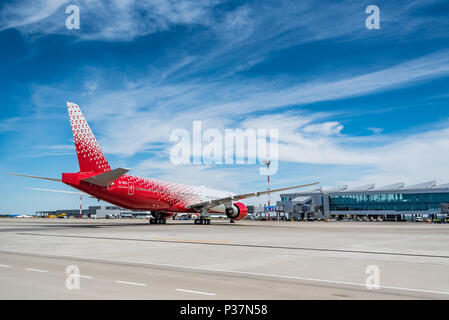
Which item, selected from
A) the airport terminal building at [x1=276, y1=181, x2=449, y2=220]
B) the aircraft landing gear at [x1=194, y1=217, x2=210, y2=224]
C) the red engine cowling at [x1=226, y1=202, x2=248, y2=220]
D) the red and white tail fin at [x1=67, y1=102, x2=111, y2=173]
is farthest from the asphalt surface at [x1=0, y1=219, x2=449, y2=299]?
the airport terminal building at [x1=276, y1=181, x2=449, y2=220]

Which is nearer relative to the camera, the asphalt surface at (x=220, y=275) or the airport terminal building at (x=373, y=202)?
the asphalt surface at (x=220, y=275)

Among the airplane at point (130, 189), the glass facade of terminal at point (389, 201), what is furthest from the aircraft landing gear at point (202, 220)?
the glass facade of terminal at point (389, 201)

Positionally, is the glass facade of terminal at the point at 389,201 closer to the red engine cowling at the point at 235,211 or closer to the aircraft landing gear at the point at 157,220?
the red engine cowling at the point at 235,211

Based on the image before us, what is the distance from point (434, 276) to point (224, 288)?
5.70 metres

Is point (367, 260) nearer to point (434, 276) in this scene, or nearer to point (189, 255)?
point (434, 276)

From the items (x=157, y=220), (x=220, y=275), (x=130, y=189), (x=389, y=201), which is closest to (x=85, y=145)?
(x=130, y=189)

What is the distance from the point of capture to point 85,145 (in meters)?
34.1

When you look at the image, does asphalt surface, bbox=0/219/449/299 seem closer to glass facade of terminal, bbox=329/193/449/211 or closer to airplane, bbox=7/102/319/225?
airplane, bbox=7/102/319/225

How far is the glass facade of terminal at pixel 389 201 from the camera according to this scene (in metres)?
108

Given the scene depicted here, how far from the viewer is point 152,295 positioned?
7.25m

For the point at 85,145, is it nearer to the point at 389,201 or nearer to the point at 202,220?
the point at 202,220

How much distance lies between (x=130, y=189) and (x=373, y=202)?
97.6m

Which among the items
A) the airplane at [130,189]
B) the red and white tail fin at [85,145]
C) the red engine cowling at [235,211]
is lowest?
the red engine cowling at [235,211]
